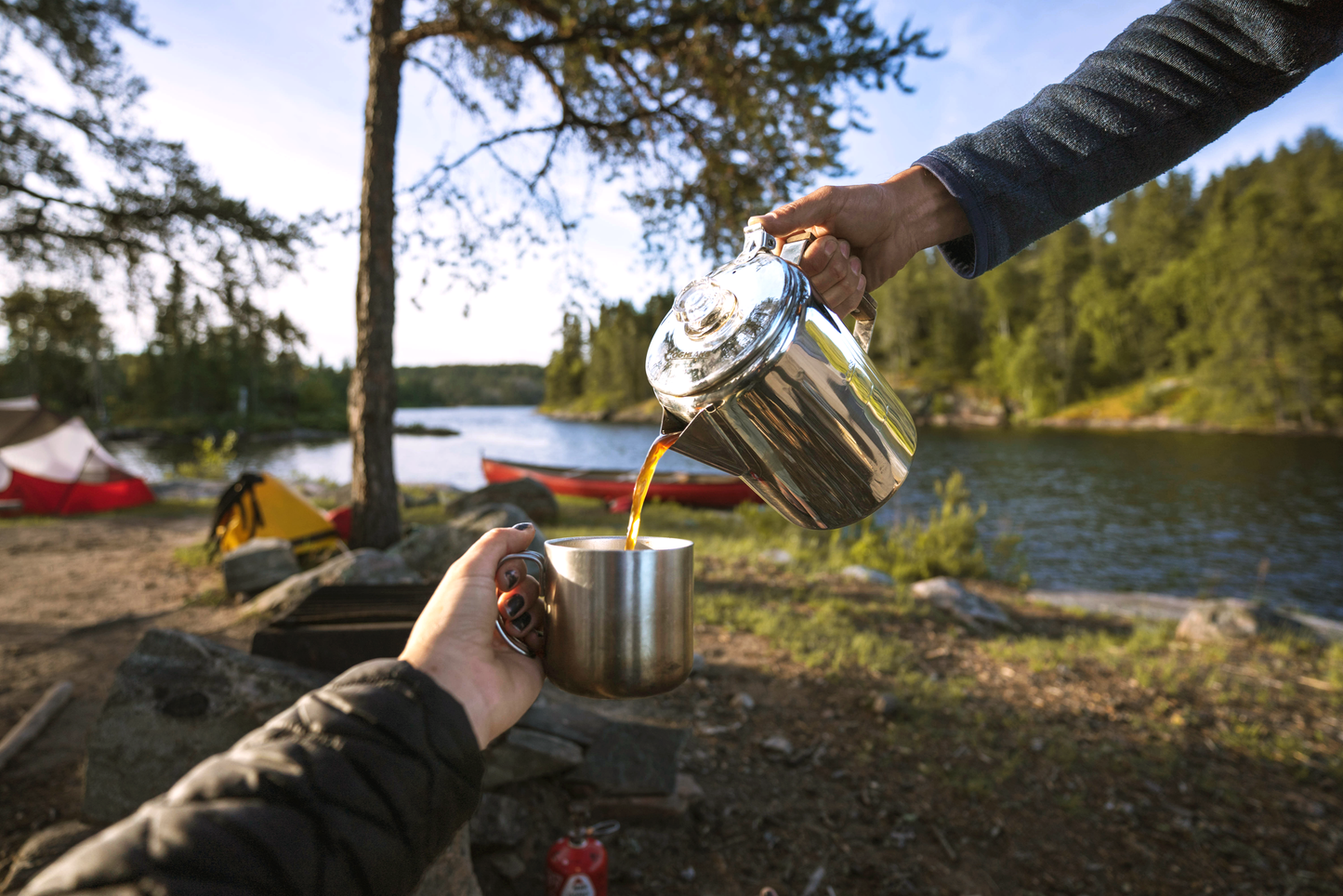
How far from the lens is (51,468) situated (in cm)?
1020

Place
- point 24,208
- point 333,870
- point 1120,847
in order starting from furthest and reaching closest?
1. point 24,208
2. point 1120,847
3. point 333,870

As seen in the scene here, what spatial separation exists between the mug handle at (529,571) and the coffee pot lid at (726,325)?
0.42m

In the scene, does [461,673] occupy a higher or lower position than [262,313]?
lower

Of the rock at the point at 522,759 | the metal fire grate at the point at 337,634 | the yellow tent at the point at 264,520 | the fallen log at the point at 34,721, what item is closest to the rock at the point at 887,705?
the rock at the point at 522,759

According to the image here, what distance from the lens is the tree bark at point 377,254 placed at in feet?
20.7

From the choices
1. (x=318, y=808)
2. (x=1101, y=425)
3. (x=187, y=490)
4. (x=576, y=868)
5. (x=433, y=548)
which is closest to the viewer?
(x=318, y=808)

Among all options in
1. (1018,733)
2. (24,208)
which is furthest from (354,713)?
(24,208)

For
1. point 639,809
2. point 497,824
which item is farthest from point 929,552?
point 497,824

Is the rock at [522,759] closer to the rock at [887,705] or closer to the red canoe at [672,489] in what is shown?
the rock at [887,705]

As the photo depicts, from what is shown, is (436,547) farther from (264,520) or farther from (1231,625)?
(1231,625)

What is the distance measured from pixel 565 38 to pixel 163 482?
1240 cm

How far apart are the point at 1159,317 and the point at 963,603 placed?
5438cm

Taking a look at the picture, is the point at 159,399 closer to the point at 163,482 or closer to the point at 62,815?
the point at 163,482

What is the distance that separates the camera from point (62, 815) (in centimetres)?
252
